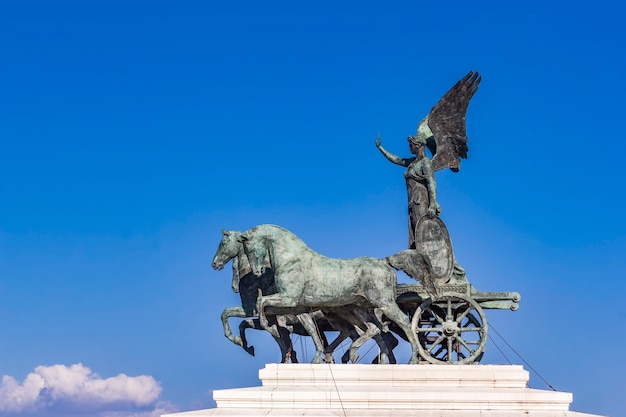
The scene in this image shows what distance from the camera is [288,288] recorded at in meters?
27.4

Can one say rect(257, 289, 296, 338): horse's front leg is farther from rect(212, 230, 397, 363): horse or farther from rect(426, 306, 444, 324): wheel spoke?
rect(426, 306, 444, 324): wheel spoke

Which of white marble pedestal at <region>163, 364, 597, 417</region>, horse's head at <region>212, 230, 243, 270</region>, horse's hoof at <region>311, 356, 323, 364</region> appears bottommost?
white marble pedestal at <region>163, 364, 597, 417</region>

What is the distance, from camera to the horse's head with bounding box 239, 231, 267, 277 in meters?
27.7

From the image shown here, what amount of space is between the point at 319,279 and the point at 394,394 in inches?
128

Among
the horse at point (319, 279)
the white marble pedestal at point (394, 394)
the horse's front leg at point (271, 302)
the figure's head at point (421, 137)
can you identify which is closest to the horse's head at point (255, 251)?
the horse at point (319, 279)

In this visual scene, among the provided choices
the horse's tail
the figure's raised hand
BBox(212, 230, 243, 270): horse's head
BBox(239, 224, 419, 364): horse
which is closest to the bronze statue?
the figure's raised hand

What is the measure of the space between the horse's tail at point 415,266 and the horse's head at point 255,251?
283 cm

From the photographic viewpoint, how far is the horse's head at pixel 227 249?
92.4 ft

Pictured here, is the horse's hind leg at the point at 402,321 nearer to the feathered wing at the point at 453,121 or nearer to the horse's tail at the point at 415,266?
the horse's tail at the point at 415,266

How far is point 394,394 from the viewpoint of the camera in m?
25.9

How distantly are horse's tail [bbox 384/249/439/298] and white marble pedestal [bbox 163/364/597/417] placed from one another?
76.1 inches

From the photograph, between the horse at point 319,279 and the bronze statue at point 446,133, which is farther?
the bronze statue at point 446,133

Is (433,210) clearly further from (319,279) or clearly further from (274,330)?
(274,330)

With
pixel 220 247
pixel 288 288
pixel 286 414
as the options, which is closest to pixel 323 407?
pixel 286 414
